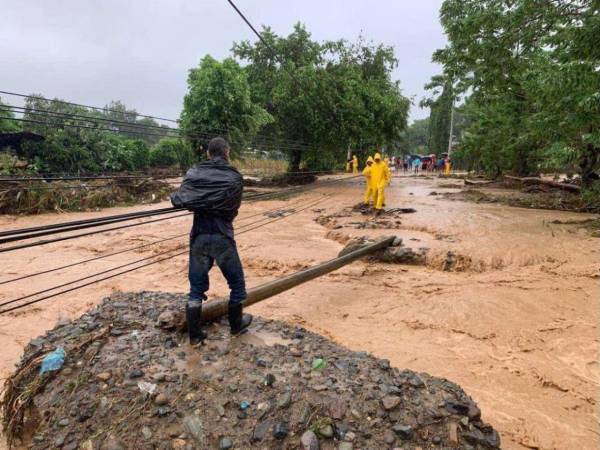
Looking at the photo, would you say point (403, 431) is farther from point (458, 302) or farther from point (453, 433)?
point (458, 302)

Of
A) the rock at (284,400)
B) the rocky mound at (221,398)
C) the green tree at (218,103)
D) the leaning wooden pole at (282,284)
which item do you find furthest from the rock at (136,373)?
the green tree at (218,103)

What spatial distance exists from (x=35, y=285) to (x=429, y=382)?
6.98m

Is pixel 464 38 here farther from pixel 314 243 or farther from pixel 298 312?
pixel 298 312

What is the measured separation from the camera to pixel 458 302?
5.67 metres

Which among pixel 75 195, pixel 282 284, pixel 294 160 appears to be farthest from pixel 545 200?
pixel 75 195

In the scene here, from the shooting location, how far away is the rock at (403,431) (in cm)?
257

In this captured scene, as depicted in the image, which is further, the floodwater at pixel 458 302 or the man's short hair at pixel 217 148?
the floodwater at pixel 458 302

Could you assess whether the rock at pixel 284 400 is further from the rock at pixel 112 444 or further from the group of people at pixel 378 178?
the group of people at pixel 378 178

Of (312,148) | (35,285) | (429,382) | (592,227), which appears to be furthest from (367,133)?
(429,382)

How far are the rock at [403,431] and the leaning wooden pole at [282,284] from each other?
1.85m

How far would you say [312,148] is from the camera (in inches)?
858

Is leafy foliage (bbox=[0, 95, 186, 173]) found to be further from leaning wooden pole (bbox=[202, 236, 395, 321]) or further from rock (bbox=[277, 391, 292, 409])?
rock (bbox=[277, 391, 292, 409])

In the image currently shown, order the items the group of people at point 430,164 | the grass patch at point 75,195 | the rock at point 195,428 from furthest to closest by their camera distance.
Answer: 1. the group of people at point 430,164
2. the grass patch at point 75,195
3. the rock at point 195,428

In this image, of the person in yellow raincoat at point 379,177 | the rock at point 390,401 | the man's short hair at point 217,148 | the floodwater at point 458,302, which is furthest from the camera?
the person in yellow raincoat at point 379,177
